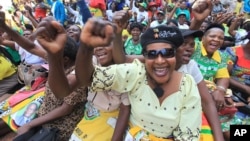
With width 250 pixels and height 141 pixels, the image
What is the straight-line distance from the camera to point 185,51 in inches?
99.3

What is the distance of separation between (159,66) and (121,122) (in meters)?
0.52

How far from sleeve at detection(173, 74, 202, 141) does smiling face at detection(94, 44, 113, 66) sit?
661 mm

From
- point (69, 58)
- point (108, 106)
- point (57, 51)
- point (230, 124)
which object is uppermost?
point (57, 51)

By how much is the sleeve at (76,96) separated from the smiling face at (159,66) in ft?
2.10

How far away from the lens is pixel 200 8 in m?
2.71

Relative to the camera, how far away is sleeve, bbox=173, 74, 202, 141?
2033mm

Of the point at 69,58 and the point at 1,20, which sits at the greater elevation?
the point at 1,20

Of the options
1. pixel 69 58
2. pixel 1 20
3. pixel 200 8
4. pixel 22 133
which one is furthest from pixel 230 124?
pixel 1 20

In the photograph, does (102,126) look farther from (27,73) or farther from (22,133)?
(27,73)

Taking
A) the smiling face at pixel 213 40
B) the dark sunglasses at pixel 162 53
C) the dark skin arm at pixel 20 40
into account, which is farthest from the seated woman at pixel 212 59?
the dark skin arm at pixel 20 40

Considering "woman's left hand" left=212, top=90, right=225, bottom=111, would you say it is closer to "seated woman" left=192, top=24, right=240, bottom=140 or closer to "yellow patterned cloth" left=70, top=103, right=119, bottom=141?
"seated woman" left=192, top=24, right=240, bottom=140

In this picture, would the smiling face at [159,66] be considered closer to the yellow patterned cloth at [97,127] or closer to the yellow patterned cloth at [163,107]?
the yellow patterned cloth at [163,107]

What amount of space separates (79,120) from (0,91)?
6.05ft

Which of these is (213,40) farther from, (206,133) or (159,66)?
(159,66)
